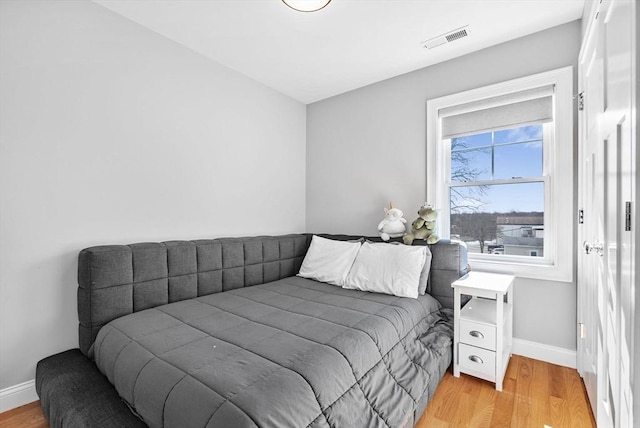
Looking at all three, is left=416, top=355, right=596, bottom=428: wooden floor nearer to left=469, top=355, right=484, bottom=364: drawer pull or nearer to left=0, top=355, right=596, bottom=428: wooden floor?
left=0, top=355, right=596, bottom=428: wooden floor

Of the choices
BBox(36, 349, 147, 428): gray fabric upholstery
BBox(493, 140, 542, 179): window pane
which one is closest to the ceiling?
BBox(493, 140, 542, 179): window pane

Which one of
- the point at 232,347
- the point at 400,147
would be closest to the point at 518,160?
the point at 400,147

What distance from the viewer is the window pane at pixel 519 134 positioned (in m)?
2.40

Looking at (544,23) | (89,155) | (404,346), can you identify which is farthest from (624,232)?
(89,155)

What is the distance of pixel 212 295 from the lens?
7.18ft

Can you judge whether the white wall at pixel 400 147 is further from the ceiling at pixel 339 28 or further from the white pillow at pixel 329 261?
the white pillow at pixel 329 261

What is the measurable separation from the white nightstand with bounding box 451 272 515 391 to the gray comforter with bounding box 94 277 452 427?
0.45 feet

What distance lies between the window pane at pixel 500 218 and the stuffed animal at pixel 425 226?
38 centimetres

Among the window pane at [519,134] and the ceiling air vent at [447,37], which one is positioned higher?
the ceiling air vent at [447,37]

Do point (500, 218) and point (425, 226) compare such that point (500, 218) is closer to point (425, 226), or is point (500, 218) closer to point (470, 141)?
point (425, 226)

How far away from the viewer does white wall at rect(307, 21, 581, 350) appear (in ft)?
7.30

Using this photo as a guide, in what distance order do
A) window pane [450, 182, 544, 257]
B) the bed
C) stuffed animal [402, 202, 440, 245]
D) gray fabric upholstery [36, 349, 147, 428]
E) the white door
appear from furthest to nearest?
stuffed animal [402, 202, 440, 245]
window pane [450, 182, 544, 257]
gray fabric upholstery [36, 349, 147, 428]
the bed
the white door

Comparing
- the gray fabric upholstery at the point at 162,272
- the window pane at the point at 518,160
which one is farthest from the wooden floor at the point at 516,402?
the gray fabric upholstery at the point at 162,272

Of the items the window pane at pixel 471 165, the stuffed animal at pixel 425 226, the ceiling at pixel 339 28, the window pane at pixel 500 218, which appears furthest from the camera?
the window pane at pixel 471 165
